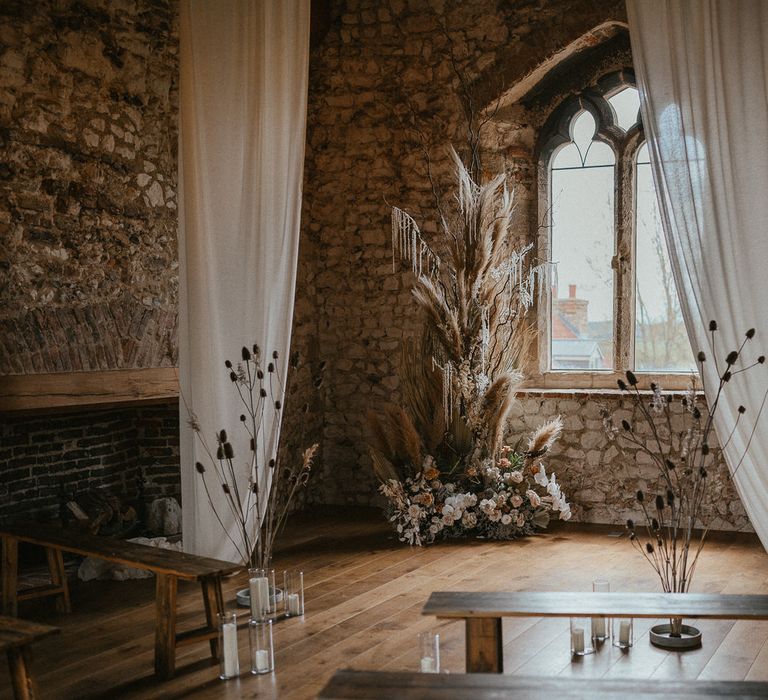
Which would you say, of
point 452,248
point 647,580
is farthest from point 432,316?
point 647,580

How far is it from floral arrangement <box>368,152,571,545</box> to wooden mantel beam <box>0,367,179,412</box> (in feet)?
4.50

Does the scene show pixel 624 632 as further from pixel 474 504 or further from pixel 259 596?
pixel 474 504

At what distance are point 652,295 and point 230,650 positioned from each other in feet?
13.1

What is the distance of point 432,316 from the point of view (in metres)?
5.86

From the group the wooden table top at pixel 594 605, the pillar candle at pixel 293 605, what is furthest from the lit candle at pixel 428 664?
the pillar candle at pixel 293 605

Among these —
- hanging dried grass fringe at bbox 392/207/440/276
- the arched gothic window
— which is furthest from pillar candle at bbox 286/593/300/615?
the arched gothic window

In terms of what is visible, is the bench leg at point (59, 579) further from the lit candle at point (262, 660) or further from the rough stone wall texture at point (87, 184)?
the lit candle at point (262, 660)

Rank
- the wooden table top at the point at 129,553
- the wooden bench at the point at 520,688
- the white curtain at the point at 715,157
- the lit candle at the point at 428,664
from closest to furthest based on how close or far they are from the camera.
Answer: the wooden bench at the point at 520,688
the lit candle at the point at 428,664
the wooden table top at the point at 129,553
the white curtain at the point at 715,157

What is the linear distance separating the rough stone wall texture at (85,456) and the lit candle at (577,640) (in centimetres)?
285

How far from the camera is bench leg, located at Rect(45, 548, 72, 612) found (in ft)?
14.2

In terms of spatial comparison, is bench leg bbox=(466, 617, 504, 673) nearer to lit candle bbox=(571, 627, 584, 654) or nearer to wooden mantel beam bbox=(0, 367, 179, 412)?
lit candle bbox=(571, 627, 584, 654)

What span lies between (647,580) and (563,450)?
1.58m

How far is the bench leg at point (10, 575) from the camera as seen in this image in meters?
4.26

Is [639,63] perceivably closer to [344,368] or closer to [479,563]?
[479,563]
